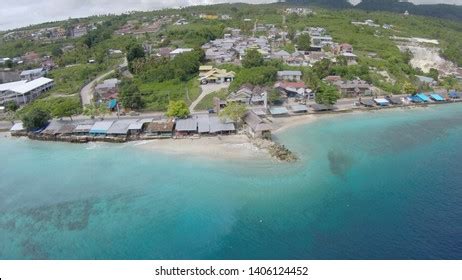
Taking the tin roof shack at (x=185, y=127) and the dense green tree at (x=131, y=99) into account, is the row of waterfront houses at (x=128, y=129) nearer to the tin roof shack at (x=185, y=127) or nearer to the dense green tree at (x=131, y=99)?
the tin roof shack at (x=185, y=127)

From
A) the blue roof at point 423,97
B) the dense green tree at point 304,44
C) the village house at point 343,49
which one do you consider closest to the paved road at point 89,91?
the dense green tree at point 304,44

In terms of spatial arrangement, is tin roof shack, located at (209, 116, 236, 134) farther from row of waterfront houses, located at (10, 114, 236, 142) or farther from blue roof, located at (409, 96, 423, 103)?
blue roof, located at (409, 96, 423, 103)

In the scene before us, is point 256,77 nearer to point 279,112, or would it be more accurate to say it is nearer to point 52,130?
point 279,112

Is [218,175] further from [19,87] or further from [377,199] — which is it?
[19,87]

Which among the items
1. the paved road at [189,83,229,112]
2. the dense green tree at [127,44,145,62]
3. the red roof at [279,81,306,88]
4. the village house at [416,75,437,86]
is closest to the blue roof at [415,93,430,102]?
the village house at [416,75,437,86]

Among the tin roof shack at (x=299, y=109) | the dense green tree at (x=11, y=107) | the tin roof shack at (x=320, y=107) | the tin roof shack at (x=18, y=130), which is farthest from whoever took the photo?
the dense green tree at (x=11, y=107)

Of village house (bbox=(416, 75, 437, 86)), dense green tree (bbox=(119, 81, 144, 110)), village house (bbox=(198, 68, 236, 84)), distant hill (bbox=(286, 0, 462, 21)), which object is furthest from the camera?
distant hill (bbox=(286, 0, 462, 21))
